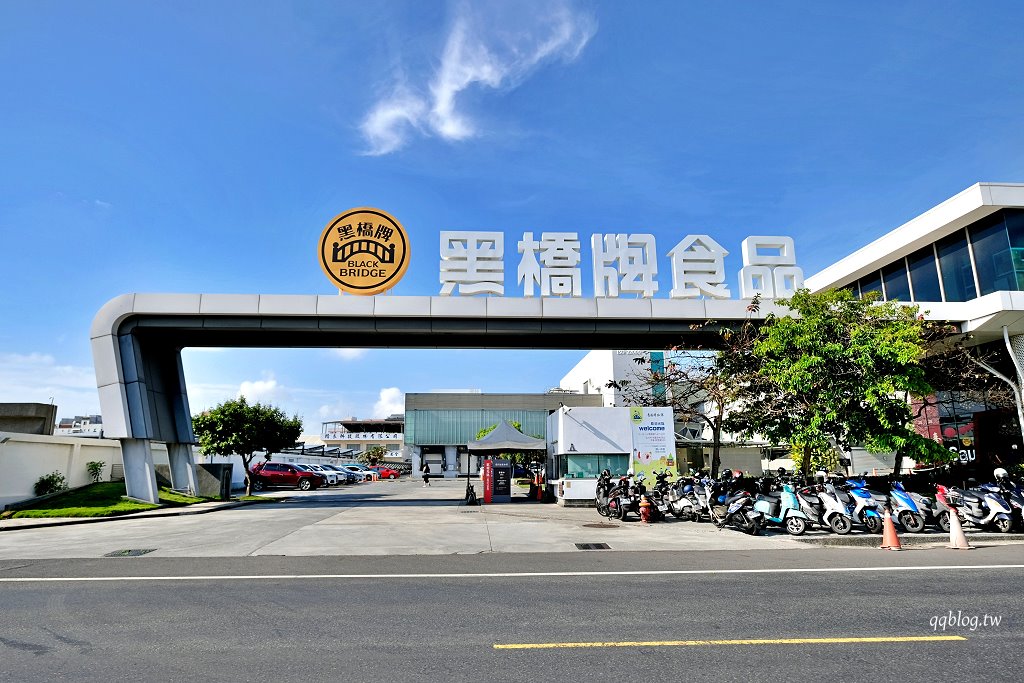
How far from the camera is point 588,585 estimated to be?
854cm

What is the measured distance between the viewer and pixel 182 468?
2544 cm

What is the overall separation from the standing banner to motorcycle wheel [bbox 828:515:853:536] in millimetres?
7557

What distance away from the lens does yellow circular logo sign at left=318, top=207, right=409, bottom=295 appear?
21359mm

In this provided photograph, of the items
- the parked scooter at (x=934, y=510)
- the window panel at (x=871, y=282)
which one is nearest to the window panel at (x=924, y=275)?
the window panel at (x=871, y=282)

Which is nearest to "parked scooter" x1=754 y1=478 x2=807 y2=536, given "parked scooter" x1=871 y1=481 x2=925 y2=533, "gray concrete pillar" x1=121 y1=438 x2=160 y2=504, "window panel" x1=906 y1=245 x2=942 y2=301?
"parked scooter" x1=871 y1=481 x2=925 y2=533

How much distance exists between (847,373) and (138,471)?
74.8 ft

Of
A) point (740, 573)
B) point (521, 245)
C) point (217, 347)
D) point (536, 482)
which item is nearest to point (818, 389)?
point (740, 573)

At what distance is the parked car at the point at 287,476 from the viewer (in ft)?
122

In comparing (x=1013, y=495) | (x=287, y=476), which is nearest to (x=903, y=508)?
(x=1013, y=495)

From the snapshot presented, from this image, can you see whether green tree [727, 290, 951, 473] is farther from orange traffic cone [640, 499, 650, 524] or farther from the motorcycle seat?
orange traffic cone [640, 499, 650, 524]

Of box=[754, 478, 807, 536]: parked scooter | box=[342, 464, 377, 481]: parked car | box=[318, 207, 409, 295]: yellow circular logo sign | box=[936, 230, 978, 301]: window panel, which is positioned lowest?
box=[342, 464, 377, 481]: parked car

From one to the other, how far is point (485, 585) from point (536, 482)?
1965 centimetres

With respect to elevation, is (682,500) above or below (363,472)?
above

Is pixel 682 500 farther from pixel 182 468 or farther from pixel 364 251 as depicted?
pixel 182 468
